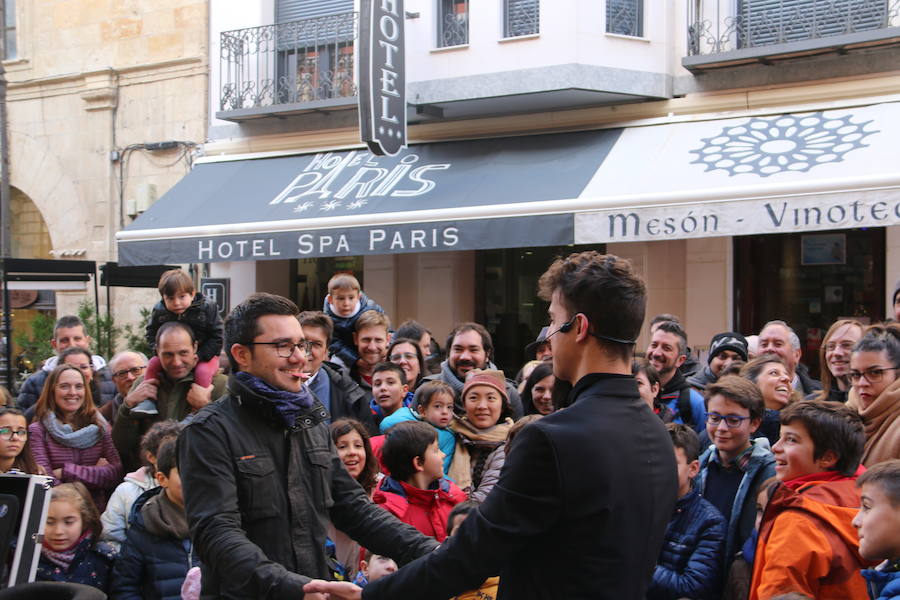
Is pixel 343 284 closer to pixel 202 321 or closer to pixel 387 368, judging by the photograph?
pixel 387 368

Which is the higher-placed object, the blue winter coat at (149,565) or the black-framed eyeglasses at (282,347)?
the black-framed eyeglasses at (282,347)

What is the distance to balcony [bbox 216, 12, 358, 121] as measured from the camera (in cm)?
1419

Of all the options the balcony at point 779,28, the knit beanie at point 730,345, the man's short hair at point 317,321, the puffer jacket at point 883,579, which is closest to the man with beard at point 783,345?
the knit beanie at point 730,345

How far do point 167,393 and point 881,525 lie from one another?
172 inches

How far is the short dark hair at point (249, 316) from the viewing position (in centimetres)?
357

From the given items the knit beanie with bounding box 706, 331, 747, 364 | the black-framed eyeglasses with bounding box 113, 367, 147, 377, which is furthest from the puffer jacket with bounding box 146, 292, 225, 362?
the knit beanie with bounding box 706, 331, 747, 364

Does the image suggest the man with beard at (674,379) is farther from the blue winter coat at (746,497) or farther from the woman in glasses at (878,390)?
the woman in glasses at (878,390)

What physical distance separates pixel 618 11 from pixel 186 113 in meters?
6.70

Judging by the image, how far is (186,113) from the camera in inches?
615

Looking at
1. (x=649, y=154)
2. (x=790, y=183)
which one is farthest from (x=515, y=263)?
(x=790, y=183)

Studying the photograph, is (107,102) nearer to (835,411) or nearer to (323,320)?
(323,320)

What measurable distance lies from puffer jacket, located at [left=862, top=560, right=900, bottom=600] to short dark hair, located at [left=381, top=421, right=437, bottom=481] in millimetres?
2169

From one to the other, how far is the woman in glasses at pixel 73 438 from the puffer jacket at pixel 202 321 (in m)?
0.60

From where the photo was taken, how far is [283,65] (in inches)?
577
